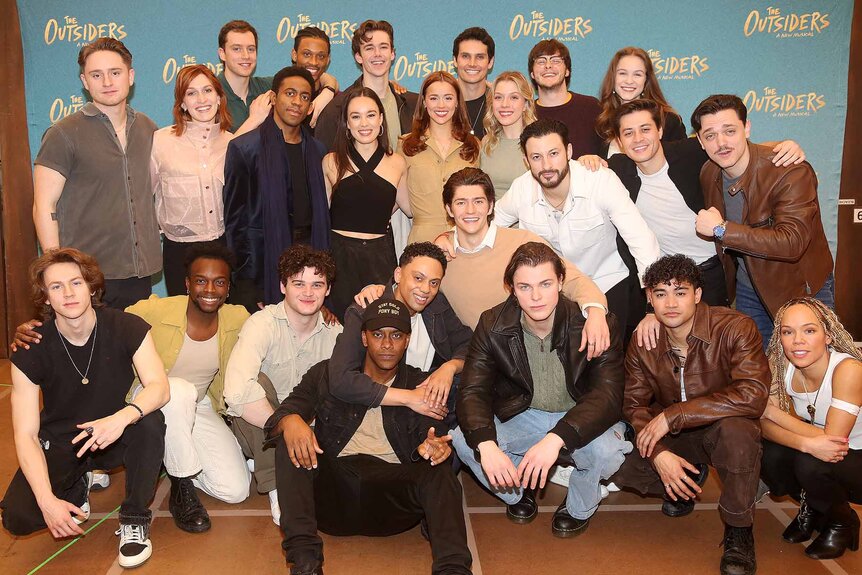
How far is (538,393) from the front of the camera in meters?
3.38

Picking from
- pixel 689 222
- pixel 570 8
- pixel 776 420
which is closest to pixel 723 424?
pixel 776 420

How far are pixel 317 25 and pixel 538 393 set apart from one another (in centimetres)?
354

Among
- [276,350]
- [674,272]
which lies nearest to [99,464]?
[276,350]

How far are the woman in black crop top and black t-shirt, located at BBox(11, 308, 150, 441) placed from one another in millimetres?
1186

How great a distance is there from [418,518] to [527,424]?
2.11 feet

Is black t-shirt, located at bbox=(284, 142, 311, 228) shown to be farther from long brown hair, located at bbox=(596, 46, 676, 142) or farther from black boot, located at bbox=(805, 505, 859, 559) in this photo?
black boot, located at bbox=(805, 505, 859, 559)

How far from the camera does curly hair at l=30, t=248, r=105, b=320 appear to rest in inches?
122

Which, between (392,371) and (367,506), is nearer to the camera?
(367,506)

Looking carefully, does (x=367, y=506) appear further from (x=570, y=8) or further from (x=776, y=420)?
(x=570, y=8)

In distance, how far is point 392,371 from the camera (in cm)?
329

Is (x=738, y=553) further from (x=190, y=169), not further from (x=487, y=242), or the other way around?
(x=190, y=169)

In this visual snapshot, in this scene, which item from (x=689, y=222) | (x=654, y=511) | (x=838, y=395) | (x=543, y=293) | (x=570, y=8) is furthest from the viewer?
(x=570, y=8)

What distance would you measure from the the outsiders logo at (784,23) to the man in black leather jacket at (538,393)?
136 inches

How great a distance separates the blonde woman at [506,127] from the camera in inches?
161
